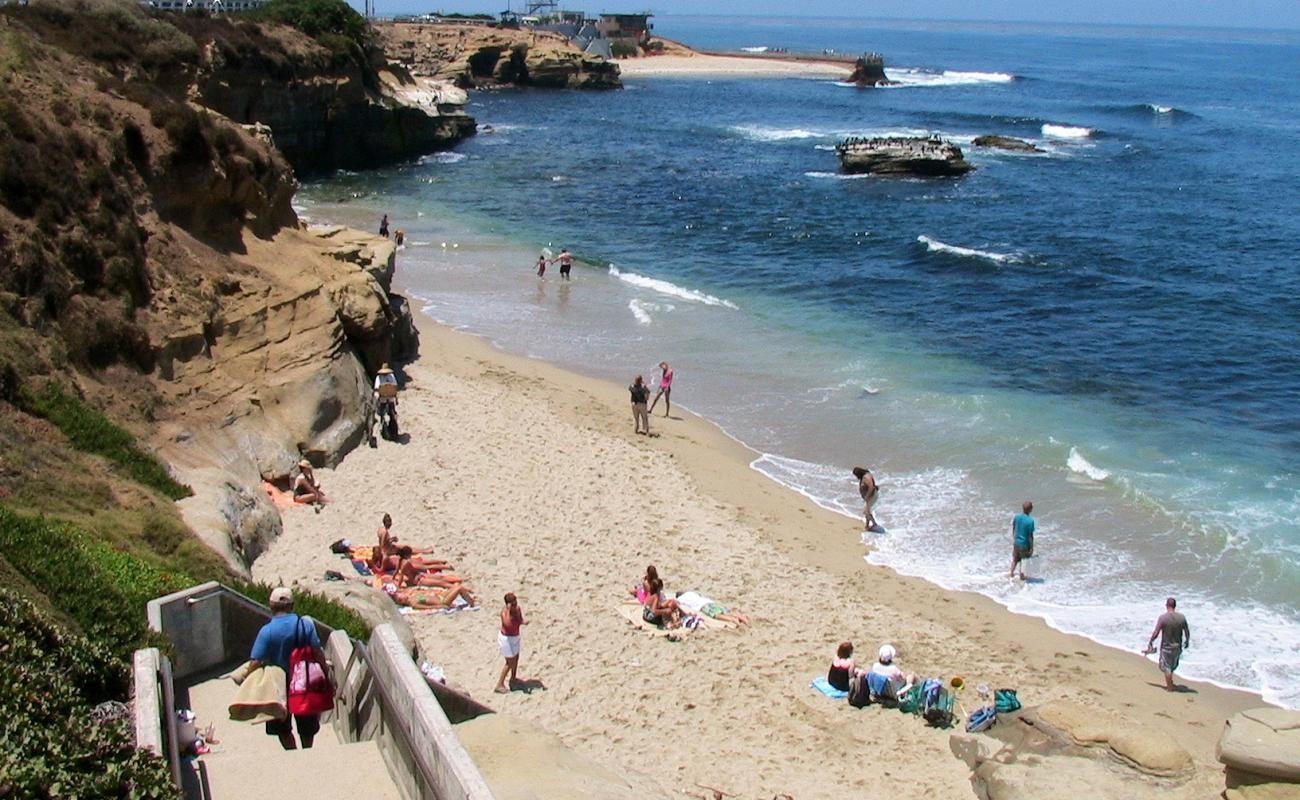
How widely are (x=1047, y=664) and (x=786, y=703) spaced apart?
3.78 meters

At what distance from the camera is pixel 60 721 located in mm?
6402

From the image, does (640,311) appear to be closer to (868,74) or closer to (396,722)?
(396,722)

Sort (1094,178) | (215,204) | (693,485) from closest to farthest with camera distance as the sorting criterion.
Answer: (693,485)
(215,204)
(1094,178)

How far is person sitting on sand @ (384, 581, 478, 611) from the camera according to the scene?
570 inches

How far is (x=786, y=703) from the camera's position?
13.2m

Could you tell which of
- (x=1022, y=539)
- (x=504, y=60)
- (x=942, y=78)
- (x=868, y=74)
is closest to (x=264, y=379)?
(x=1022, y=539)

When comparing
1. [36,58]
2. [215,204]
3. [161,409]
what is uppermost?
[36,58]

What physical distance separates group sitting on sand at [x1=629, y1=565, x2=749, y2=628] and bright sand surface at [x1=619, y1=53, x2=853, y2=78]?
362ft

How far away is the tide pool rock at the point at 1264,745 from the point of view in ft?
37.5

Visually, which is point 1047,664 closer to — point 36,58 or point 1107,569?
point 1107,569

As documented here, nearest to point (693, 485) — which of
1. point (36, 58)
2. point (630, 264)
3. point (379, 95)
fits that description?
point (36, 58)

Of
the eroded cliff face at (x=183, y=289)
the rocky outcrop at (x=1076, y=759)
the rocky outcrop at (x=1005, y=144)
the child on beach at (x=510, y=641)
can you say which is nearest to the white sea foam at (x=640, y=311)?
the eroded cliff face at (x=183, y=289)

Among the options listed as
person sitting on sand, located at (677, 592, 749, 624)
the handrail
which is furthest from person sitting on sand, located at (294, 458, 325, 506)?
the handrail

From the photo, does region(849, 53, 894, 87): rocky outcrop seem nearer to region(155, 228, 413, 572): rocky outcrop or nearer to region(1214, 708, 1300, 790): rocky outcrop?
region(155, 228, 413, 572): rocky outcrop
